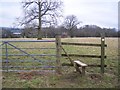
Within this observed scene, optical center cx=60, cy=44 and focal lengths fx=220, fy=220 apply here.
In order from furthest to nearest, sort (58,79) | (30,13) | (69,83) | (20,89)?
(30,13) → (58,79) → (69,83) → (20,89)

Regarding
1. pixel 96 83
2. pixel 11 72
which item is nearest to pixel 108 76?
pixel 96 83

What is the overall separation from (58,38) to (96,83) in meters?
1.87

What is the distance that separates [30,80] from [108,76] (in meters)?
2.22

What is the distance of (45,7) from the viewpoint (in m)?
36.9

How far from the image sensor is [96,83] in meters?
5.55

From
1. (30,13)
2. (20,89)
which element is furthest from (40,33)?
(20,89)

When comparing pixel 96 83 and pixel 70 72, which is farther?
pixel 70 72

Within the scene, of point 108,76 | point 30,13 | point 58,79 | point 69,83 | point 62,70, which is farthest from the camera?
point 30,13

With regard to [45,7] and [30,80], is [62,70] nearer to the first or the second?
[30,80]

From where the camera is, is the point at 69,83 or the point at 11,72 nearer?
the point at 69,83

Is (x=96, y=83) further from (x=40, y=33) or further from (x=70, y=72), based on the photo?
(x=40, y=33)

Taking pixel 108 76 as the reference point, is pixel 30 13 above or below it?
above

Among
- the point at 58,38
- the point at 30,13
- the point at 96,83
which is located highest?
the point at 30,13

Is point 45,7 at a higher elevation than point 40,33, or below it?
higher
